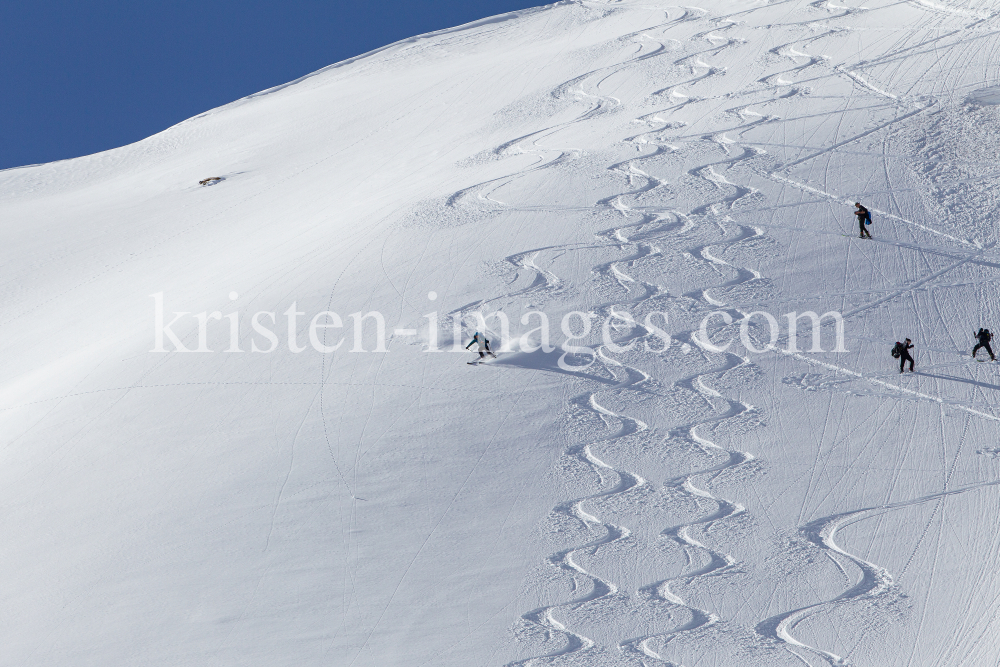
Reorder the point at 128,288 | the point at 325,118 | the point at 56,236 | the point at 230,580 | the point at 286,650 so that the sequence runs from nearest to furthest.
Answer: the point at 286,650, the point at 230,580, the point at 128,288, the point at 56,236, the point at 325,118

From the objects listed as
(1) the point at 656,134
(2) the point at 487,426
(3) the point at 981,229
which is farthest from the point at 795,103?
(2) the point at 487,426

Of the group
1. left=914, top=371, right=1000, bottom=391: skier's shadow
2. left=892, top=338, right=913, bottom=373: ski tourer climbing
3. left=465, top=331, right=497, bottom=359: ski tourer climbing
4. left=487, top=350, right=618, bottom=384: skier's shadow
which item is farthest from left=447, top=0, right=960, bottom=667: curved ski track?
left=914, top=371, right=1000, bottom=391: skier's shadow

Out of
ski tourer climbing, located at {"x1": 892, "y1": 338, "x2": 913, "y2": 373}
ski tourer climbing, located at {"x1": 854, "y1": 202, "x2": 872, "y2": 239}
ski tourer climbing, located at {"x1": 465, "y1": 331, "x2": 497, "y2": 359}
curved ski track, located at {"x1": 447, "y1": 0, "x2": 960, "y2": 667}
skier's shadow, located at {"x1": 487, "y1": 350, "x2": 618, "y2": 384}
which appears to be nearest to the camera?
curved ski track, located at {"x1": 447, "y1": 0, "x2": 960, "y2": 667}

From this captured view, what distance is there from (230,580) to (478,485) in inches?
152

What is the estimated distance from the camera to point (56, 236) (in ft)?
97.3

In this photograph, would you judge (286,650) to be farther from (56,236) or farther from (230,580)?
(56,236)

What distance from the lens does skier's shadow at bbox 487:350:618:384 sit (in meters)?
17.2

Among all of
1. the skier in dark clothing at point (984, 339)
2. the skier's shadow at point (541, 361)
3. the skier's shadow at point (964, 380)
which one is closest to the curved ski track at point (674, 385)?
the skier's shadow at point (541, 361)

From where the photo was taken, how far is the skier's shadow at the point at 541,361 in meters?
17.2

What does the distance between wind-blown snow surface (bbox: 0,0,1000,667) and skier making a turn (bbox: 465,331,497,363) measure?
→ 45 cm

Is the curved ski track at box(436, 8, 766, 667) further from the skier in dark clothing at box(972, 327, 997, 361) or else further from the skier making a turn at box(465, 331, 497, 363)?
the skier in dark clothing at box(972, 327, 997, 361)

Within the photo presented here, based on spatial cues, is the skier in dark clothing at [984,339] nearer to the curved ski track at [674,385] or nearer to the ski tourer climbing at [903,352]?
the ski tourer climbing at [903,352]

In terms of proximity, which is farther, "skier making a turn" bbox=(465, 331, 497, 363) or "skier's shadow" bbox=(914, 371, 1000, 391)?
"skier making a turn" bbox=(465, 331, 497, 363)

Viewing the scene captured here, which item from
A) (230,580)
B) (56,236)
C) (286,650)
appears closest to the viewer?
(286,650)
